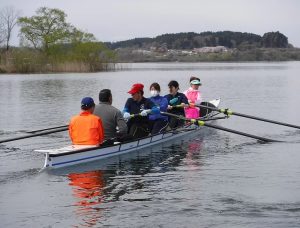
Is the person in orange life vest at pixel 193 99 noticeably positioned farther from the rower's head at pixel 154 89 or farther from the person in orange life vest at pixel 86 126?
the person in orange life vest at pixel 86 126

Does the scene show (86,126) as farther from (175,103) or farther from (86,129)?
(175,103)

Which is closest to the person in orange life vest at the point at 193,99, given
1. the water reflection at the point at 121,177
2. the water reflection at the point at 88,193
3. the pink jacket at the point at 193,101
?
the pink jacket at the point at 193,101

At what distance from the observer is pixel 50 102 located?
99.8 ft

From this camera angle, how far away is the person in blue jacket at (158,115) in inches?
611

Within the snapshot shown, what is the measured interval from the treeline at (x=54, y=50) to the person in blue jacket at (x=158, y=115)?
1928 inches

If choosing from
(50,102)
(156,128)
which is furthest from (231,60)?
(156,128)

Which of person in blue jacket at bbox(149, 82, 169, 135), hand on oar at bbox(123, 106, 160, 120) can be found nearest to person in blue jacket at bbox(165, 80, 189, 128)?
person in blue jacket at bbox(149, 82, 169, 135)

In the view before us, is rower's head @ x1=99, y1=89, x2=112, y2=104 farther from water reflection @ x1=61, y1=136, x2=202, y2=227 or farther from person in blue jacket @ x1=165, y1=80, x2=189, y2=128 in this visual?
person in blue jacket @ x1=165, y1=80, x2=189, y2=128

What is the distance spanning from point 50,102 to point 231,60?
131 meters

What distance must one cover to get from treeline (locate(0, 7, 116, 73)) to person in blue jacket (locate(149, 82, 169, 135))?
48962 millimetres

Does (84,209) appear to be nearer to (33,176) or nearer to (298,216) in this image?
(33,176)

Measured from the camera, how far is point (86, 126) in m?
12.1

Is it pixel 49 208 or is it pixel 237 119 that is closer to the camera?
pixel 49 208

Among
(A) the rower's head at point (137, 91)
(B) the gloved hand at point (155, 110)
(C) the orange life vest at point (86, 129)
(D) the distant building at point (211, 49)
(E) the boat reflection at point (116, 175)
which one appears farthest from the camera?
(D) the distant building at point (211, 49)
